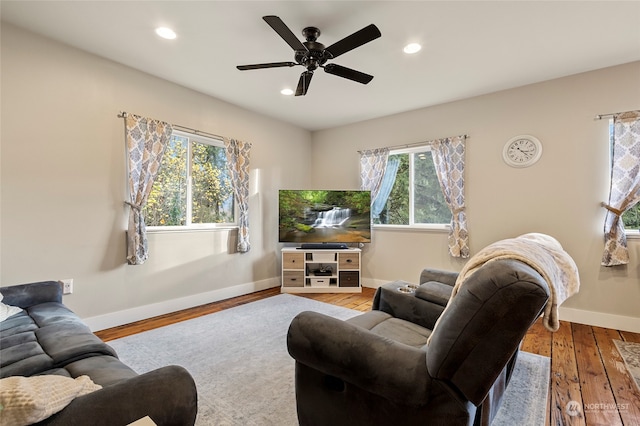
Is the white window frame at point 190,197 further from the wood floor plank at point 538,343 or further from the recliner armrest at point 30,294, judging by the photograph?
the wood floor plank at point 538,343

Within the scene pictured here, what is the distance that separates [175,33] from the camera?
2.48m

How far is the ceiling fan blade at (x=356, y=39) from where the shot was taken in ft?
6.44

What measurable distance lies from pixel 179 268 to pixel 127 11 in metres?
2.53

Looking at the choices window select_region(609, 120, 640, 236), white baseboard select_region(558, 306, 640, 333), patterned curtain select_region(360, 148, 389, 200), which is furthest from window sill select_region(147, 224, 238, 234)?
window select_region(609, 120, 640, 236)

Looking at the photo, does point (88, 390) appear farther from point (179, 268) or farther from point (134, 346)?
point (179, 268)

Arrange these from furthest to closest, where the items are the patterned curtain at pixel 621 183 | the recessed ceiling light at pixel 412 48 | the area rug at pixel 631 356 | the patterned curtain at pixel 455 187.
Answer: the patterned curtain at pixel 455 187 < the patterned curtain at pixel 621 183 < the recessed ceiling light at pixel 412 48 < the area rug at pixel 631 356

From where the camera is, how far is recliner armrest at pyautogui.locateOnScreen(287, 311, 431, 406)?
42.8 inches

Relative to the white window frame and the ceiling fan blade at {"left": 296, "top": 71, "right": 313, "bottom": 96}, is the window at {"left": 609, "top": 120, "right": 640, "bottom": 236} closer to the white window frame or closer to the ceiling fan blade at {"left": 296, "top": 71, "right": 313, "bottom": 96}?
the ceiling fan blade at {"left": 296, "top": 71, "right": 313, "bottom": 96}

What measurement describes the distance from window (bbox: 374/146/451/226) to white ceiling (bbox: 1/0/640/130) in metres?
1.01

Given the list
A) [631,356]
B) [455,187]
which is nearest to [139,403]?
[631,356]

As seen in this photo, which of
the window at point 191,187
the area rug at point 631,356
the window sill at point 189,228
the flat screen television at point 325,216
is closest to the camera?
the area rug at point 631,356

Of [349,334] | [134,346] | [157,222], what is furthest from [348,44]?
[134,346]

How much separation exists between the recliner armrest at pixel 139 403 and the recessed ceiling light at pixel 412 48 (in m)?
2.88

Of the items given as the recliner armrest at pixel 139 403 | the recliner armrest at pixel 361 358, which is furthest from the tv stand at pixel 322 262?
the recliner armrest at pixel 139 403
